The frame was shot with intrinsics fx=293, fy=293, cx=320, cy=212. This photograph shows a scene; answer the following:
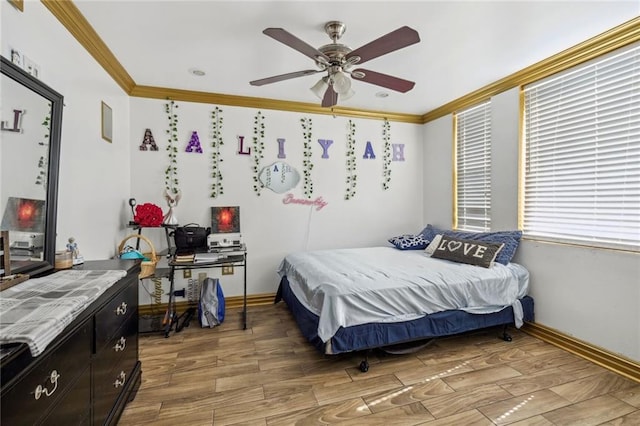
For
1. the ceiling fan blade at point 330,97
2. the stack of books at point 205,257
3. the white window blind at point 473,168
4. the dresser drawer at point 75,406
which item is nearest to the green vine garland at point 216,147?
the stack of books at point 205,257

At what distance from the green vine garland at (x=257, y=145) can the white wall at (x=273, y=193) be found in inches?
1.9

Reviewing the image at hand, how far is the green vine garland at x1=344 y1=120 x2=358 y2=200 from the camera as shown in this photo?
3947 millimetres

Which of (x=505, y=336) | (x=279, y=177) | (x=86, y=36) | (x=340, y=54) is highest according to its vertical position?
(x=86, y=36)

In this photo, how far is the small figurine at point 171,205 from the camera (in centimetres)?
312

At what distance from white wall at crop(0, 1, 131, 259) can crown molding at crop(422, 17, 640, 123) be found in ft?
12.3

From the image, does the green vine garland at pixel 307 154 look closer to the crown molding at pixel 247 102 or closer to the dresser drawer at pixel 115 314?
the crown molding at pixel 247 102

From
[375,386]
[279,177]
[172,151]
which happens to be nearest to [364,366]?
[375,386]

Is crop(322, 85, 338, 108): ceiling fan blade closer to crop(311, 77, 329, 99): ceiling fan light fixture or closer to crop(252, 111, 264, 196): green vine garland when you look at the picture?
crop(311, 77, 329, 99): ceiling fan light fixture

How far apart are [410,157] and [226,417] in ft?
12.3

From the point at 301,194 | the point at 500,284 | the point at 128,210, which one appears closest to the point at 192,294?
the point at 128,210

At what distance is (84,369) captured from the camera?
4.03ft

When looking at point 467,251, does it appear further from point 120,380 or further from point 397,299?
point 120,380

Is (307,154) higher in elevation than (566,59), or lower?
lower

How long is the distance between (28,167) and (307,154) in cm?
270
